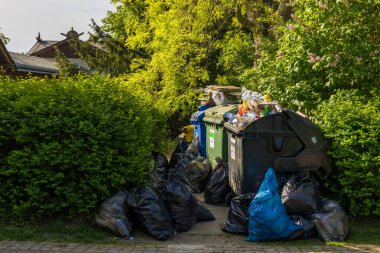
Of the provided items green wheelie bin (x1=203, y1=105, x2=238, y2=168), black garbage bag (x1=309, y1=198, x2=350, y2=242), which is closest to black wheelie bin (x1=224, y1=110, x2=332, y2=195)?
black garbage bag (x1=309, y1=198, x2=350, y2=242)

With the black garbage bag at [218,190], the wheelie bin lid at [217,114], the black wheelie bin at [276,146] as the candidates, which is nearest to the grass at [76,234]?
the black wheelie bin at [276,146]

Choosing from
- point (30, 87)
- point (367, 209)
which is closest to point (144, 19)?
point (30, 87)

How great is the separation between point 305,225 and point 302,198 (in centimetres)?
32

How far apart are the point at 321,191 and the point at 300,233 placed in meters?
1.16

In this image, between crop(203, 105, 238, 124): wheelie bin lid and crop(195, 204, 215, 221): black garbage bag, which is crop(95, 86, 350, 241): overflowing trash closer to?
crop(195, 204, 215, 221): black garbage bag

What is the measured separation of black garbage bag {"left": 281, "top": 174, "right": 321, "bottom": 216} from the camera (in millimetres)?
5570

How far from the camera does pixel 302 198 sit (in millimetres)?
5574

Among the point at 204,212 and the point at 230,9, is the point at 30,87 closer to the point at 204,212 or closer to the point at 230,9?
the point at 204,212

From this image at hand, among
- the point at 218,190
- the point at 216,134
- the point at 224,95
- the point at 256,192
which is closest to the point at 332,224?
the point at 256,192

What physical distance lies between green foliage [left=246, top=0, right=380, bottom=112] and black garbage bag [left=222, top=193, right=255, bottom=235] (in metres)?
2.34

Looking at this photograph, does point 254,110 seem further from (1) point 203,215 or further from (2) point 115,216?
(2) point 115,216

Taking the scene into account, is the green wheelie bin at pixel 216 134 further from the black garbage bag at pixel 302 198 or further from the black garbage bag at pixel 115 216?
the black garbage bag at pixel 115 216

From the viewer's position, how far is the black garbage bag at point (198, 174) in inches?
324

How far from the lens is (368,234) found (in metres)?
5.59
